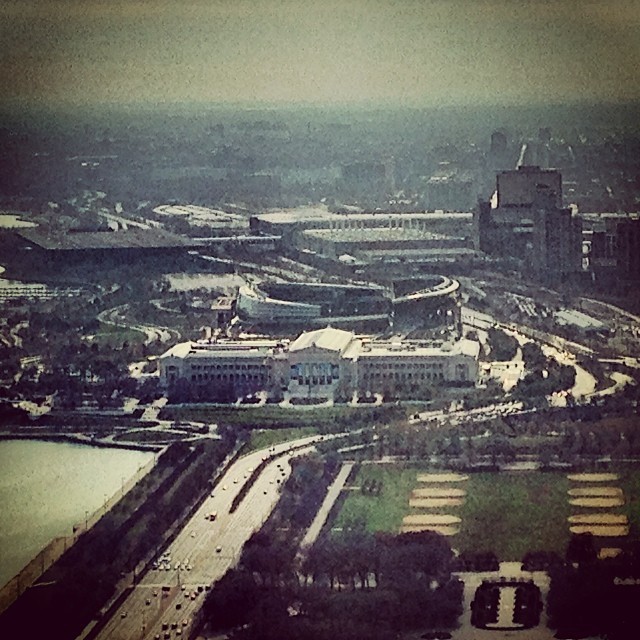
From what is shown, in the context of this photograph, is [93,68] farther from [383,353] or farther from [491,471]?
[491,471]

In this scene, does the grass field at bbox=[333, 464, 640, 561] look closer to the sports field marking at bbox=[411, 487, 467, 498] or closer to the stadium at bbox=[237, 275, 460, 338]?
the sports field marking at bbox=[411, 487, 467, 498]

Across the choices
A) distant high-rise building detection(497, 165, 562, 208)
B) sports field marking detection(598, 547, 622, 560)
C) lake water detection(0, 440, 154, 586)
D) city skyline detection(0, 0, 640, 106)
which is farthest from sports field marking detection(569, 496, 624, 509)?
lake water detection(0, 440, 154, 586)

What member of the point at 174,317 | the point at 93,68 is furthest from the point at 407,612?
the point at 93,68

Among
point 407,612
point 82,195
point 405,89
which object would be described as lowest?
point 407,612

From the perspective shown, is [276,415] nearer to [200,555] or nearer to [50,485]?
[200,555]

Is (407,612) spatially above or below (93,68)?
below

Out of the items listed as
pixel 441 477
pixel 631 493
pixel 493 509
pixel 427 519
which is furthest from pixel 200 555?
pixel 631 493
